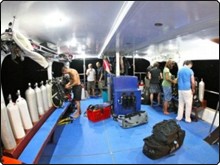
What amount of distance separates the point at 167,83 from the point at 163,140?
38cm

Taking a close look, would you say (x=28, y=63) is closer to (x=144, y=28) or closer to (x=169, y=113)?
(x=144, y=28)

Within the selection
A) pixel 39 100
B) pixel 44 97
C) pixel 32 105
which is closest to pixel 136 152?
pixel 32 105

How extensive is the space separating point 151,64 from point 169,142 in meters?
0.53

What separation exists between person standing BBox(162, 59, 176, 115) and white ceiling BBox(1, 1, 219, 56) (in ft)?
0.49

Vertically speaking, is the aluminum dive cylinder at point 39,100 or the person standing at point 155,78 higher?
the person standing at point 155,78

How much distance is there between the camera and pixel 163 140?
985 millimetres

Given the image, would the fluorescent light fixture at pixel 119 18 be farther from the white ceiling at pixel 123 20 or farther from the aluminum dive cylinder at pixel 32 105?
the aluminum dive cylinder at pixel 32 105

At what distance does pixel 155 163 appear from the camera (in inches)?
33.9

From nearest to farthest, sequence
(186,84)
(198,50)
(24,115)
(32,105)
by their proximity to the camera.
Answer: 1. (198,50)
2. (186,84)
3. (24,115)
4. (32,105)

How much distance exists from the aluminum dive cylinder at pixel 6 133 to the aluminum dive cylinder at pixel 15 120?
0.22 ft

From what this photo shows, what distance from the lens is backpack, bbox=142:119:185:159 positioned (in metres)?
0.90

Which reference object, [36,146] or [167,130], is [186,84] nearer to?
[167,130]

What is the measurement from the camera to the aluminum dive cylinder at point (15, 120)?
0.93 metres

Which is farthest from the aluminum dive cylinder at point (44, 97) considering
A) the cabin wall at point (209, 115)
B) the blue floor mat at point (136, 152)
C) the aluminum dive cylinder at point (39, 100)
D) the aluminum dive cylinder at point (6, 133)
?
the cabin wall at point (209, 115)
